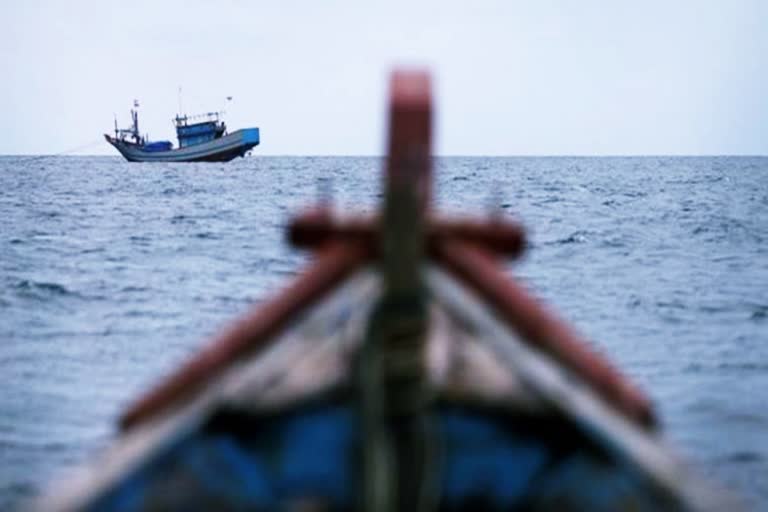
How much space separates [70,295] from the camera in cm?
1900

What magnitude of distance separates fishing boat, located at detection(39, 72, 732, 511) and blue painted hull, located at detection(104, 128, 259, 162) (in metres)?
86.3

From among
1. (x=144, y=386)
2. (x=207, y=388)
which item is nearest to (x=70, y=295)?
(x=144, y=386)

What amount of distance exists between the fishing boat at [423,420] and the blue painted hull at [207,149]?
86.3 meters

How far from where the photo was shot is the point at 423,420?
263 cm

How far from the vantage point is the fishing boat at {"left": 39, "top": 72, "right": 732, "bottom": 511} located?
2.87 meters

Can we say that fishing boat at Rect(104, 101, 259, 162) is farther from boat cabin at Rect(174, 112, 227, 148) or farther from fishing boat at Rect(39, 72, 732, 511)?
fishing boat at Rect(39, 72, 732, 511)

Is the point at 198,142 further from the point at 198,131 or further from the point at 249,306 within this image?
the point at 249,306

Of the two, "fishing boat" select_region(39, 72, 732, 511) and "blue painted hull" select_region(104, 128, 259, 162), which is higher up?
"fishing boat" select_region(39, 72, 732, 511)

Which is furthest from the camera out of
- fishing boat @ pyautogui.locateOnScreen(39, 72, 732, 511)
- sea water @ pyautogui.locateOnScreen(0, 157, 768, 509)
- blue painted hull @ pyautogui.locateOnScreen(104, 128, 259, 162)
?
blue painted hull @ pyautogui.locateOnScreen(104, 128, 259, 162)

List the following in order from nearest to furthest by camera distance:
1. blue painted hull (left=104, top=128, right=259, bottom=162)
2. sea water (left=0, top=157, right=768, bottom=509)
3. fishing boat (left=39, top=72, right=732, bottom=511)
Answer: fishing boat (left=39, top=72, right=732, bottom=511)
sea water (left=0, top=157, right=768, bottom=509)
blue painted hull (left=104, top=128, right=259, bottom=162)

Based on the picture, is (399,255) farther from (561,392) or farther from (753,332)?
(753,332)

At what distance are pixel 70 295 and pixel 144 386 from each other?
855cm

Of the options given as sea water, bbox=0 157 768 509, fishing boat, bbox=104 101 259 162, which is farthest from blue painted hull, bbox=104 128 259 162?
sea water, bbox=0 157 768 509

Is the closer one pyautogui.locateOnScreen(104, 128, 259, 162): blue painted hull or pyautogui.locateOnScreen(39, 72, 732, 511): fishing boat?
pyautogui.locateOnScreen(39, 72, 732, 511): fishing boat
